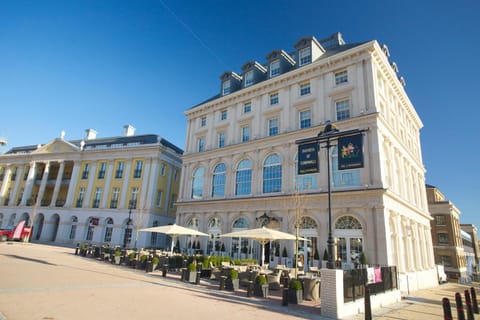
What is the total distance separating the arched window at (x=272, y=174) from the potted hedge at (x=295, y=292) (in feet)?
41.3

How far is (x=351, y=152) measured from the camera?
14.1m

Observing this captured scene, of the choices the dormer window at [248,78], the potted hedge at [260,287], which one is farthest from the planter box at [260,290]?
the dormer window at [248,78]

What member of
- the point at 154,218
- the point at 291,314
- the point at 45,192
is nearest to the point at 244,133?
the point at 154,218

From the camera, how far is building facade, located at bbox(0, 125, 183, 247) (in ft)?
114

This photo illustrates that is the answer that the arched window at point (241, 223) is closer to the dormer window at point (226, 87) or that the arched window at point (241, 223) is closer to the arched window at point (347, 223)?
the arched window at point (347, 223)

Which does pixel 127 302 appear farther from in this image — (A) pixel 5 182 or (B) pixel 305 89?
(A) pixel 5 182

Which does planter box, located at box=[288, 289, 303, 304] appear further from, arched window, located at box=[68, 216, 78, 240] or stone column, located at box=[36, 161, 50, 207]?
stone column, located at box=[36, 161, 50, 207]

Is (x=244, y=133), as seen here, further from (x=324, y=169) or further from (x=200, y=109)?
(x=324, y=169)

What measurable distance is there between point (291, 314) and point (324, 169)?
13.3m

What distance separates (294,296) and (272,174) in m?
14.1

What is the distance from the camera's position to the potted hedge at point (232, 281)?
42.2 ft

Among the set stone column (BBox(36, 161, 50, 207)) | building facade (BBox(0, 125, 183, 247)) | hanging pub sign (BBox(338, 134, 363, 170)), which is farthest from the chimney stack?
hanging pub sign (BBox(338, 134, 363, 170))

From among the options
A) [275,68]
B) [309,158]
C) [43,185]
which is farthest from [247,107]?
[43,185]

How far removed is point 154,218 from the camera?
114 feet
